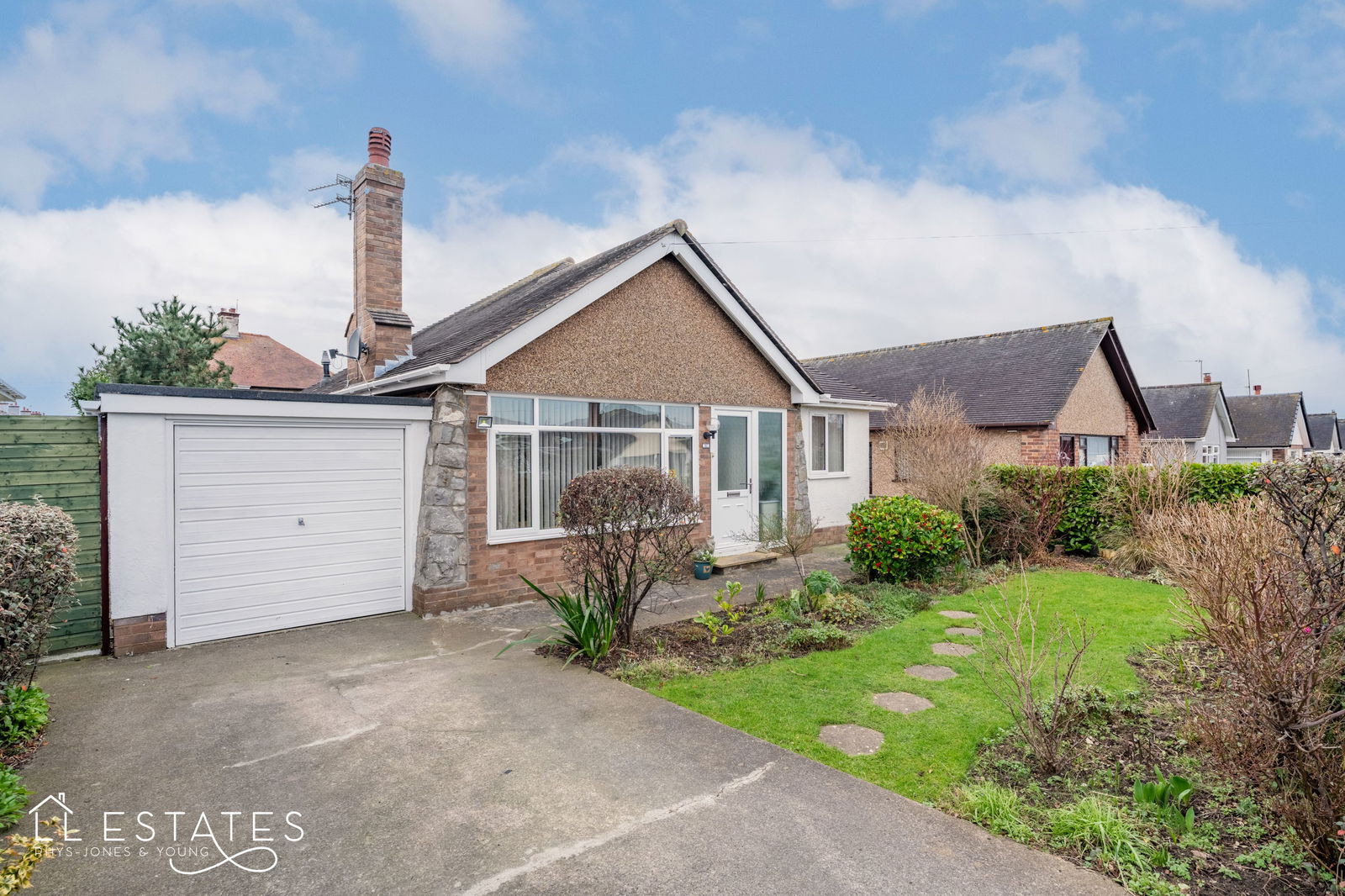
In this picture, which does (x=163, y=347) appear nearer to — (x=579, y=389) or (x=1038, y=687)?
(x=579, y=389)

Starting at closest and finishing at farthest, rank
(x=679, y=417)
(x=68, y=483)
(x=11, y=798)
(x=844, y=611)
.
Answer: (x=11, y=798) < (x=68, y=483) < (x=844, y=611) < (x=679, y=417)

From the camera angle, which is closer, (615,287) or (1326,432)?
(615,287)

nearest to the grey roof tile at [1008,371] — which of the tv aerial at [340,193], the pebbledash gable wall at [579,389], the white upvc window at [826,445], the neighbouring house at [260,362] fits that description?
the white upvc window at [826,445]

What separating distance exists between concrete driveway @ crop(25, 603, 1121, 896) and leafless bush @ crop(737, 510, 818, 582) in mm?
4471

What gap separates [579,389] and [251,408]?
12.9 ft

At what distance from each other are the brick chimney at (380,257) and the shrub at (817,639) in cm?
737

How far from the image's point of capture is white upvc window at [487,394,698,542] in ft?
27.6

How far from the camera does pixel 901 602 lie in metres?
8.23

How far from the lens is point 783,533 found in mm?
10031

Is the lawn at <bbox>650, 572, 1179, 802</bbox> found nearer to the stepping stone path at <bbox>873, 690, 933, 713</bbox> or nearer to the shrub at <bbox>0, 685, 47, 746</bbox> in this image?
the stepping stone path at <bbox>873, 690, 933, 713</bbox>

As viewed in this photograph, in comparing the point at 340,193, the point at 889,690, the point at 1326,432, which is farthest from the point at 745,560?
the point at 1326,432

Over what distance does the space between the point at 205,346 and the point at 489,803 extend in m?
18.7

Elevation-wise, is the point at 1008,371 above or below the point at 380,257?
below

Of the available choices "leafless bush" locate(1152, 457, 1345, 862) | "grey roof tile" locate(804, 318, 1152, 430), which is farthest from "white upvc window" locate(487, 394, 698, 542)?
"grey roof tile" locate(804, 318, 1152, 430)
